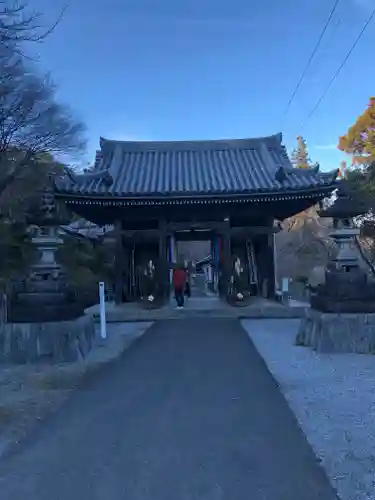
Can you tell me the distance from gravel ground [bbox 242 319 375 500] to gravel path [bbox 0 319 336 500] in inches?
5.5

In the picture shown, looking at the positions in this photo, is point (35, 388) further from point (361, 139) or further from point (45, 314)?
point (361, 139)

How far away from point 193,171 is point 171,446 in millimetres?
13254

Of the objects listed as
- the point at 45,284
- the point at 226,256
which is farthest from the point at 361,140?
the point at 45,284

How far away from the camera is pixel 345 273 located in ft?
26.5

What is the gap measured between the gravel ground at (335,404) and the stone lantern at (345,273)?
88 centimetres

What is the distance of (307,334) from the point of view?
8289mm

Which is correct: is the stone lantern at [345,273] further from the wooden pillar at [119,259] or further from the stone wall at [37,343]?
the wooden pillar at [119,259]

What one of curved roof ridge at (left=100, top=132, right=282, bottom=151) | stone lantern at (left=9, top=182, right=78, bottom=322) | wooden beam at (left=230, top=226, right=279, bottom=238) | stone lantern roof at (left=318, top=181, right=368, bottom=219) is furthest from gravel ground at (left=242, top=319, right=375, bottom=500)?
curved roof ridge at (left=100, top=132, right=282, bottom=151)

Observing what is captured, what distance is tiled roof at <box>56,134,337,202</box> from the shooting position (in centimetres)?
1341

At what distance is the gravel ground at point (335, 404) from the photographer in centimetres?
316

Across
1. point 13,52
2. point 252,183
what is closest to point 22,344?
point 13,52

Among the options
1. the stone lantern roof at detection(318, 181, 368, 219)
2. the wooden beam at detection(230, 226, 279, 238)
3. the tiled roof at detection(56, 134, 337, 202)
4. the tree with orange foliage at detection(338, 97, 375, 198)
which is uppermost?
the tree with orange foliage at detection(338, 97, 375, 198)

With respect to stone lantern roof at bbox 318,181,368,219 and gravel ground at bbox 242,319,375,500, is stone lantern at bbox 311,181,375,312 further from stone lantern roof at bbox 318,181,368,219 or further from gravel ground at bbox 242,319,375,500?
gravel ground at bbox 242,319,375,500

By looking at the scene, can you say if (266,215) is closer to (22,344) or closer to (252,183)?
(252,183)
